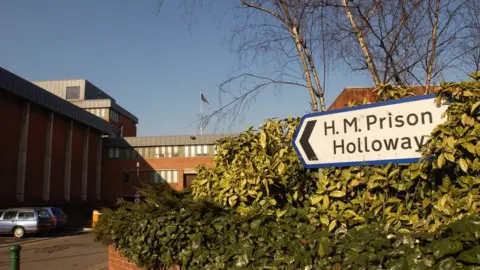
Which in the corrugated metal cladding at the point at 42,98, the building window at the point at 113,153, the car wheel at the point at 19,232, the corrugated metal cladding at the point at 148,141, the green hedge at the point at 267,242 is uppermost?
the corrugated metal cladding at the point at 42,98

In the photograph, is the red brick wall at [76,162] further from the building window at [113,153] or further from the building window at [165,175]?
the building window at [165,175]

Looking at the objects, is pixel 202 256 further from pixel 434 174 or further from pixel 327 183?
pixel 434 174

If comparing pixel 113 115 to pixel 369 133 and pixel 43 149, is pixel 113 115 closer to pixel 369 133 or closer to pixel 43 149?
pixel 43 149

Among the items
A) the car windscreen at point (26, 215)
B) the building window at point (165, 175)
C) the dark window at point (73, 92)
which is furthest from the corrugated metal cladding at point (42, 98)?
the dark window at point (73, 92)

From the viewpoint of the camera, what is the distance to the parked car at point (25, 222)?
23562 millimetres

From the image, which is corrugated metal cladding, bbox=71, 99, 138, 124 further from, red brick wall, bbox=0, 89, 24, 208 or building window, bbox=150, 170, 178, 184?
red brick wall, bbox=0, 89, 24, 208

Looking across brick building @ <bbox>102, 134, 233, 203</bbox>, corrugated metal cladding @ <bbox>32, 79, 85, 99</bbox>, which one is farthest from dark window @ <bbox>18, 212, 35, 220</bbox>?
corrugated metal cladding @ <bbox>32, 79, 85, 99</bbox>

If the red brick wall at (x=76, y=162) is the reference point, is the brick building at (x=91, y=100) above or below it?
above

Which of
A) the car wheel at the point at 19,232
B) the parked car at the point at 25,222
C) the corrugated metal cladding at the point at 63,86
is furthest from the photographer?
the corrugated metal cladding at the point at 63,86

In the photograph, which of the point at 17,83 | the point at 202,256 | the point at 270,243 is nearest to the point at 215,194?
the point at 202,256

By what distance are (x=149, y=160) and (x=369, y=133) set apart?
177 feet

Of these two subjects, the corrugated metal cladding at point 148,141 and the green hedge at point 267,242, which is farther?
the corrugated metal cladding at point 148,141

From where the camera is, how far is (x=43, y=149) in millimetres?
38562

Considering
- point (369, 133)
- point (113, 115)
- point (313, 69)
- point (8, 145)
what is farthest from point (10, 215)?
point (113, 115)
